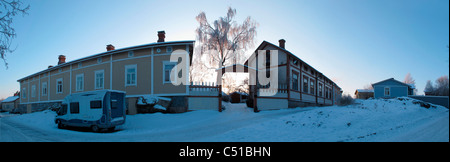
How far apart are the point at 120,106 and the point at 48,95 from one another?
68.5 feet

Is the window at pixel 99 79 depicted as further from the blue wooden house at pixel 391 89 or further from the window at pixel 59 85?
the blue wooden house at pixel 391 89

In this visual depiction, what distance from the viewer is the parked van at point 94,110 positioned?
471 inches

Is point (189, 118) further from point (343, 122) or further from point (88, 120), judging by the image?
point (343, 122)

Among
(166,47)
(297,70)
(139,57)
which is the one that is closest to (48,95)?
(139,57)

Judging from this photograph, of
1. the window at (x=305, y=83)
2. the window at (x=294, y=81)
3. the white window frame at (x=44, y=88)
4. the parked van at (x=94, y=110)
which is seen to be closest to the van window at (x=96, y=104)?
the parked van at (x=94, y=110)

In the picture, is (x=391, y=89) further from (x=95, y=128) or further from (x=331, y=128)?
(x=95, y=128)

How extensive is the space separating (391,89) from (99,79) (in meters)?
42.7

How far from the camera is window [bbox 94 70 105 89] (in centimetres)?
2040

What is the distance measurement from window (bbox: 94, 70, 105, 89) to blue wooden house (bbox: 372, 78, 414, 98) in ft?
135

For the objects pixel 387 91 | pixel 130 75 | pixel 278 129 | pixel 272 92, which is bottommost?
pixel 278 129

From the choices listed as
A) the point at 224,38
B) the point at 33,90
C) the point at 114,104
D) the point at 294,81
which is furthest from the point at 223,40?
the point at 33,90

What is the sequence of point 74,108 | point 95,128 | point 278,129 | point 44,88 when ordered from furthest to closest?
point 44,88 < point 74,108 < point 95,128 < point 278,129

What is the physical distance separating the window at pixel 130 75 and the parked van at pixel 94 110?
5433mm

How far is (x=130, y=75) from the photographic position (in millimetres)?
18750
